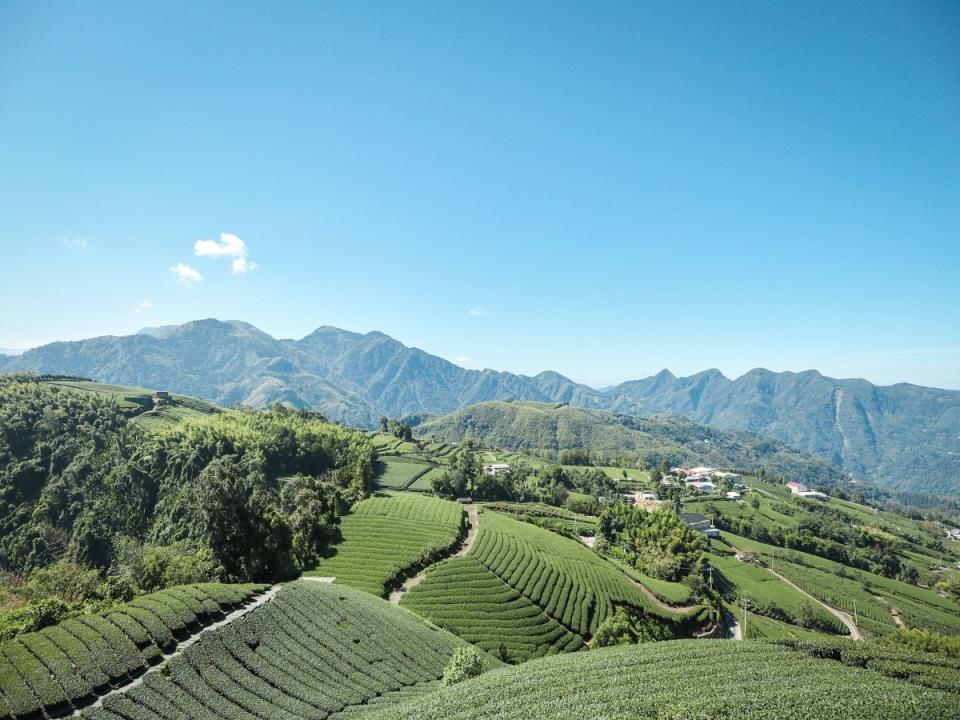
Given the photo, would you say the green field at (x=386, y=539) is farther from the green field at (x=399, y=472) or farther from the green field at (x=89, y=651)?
the green field at (x=399, y=472)

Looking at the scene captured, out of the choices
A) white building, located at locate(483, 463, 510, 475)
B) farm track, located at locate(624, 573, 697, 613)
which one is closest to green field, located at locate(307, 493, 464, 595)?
farm track, located at locate(624, 573, 697, 613)

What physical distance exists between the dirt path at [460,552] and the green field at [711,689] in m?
26.6

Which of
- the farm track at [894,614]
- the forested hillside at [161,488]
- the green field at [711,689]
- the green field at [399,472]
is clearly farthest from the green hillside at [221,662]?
the farm track at [894,614]

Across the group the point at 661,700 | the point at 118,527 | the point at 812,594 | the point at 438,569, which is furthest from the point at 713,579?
the point at 118,527

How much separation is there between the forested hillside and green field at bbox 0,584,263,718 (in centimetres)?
2010

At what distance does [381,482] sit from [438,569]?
68512 millimetres

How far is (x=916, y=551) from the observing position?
517 ft

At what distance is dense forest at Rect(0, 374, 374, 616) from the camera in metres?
54.2

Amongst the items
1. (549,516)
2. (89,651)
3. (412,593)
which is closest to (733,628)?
(549,516)

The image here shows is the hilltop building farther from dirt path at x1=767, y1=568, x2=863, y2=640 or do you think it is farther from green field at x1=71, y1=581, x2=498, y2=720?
green field at x1=71, y1=581, x2=498, y2=720

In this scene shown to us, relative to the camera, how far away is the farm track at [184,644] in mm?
25094

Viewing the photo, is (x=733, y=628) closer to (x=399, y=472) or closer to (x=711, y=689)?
(x=711, y=689)

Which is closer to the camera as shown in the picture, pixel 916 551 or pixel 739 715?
pixel 739 715

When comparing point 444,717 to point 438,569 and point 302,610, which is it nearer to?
point 302,610
